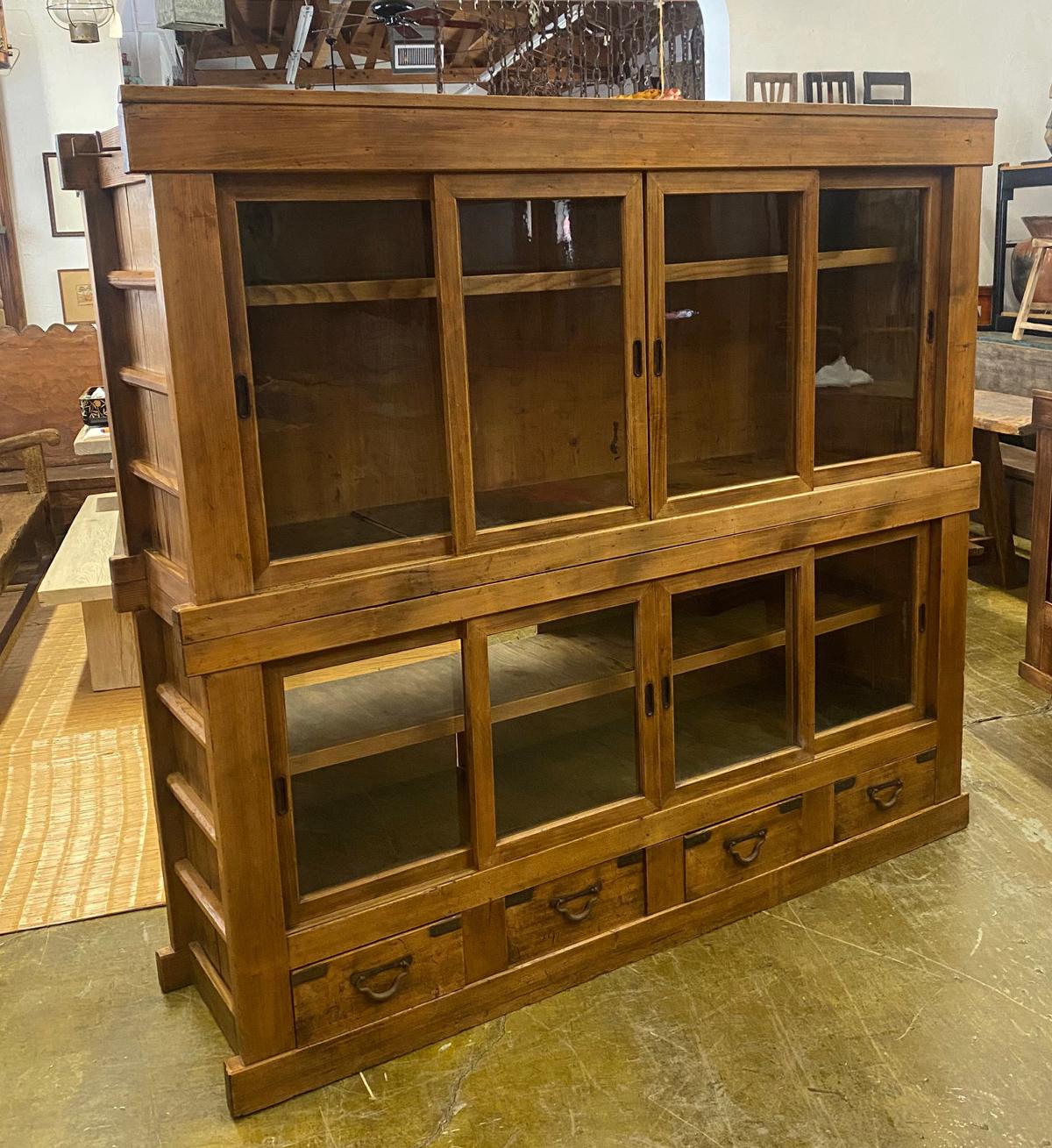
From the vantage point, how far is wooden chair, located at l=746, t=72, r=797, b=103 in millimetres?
5566

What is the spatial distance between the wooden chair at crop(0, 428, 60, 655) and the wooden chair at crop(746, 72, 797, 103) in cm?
361

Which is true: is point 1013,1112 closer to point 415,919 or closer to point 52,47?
point 415,919

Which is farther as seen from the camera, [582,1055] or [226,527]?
[582,1055]

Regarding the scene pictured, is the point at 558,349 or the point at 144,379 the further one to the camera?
the point at 558,349

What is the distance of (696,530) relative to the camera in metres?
2.48

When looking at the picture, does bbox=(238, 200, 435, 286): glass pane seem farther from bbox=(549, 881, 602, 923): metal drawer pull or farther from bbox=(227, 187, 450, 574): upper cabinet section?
bbox=(549, 881, 602, 923): metal drawer pull

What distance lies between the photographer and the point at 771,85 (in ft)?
18.6

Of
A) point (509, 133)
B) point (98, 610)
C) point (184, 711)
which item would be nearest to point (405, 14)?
point (509, 133)

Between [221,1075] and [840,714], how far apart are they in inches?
62.1

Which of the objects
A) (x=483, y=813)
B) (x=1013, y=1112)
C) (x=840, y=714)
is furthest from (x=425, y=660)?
(x=1013, y=1112)

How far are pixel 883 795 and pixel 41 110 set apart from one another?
6.28 metres

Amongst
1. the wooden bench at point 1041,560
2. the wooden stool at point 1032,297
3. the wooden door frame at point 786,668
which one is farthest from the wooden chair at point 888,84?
the wooden door frame at point 786,668

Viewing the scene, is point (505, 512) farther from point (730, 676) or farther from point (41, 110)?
point (41, 110)

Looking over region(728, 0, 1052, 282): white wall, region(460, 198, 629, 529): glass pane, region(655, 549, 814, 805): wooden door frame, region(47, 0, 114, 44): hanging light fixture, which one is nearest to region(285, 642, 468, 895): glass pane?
region(460, 198, 629, 529): glass pane
